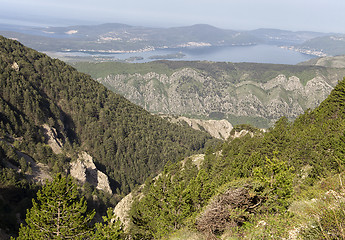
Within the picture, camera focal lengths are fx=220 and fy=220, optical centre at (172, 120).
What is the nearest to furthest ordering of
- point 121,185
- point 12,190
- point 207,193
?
point 207,193
point 12,190
point 121,185

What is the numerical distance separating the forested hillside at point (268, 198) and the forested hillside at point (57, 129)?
53406 mm

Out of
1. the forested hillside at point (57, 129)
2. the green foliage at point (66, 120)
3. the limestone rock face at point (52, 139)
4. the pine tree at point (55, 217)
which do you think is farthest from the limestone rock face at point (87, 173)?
the pine tree at point (55, 217)

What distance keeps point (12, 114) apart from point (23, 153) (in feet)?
87.9

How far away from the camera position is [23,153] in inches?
3733

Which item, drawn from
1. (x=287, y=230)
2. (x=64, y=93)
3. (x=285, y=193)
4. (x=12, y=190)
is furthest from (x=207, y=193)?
(x=64, y=93)

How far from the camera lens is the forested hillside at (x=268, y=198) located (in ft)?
38.4

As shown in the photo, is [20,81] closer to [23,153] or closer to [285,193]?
[23,153]

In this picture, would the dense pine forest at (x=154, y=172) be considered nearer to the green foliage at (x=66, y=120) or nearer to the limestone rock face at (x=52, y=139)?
the green foliage at (x=66, y=120)

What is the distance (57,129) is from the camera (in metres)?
140

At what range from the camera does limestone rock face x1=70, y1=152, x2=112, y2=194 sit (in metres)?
109

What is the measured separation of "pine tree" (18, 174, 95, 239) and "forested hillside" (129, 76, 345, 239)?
11.4 metres

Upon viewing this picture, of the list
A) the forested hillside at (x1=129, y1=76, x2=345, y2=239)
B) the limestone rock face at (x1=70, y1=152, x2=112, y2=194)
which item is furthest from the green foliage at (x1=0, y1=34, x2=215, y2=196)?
the forested hillside at (x1=129, y1=76, x2=345, y2=239)

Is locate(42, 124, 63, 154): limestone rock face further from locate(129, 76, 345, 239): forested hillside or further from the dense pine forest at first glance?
locate(129, 76, 345, 239): forested hillside

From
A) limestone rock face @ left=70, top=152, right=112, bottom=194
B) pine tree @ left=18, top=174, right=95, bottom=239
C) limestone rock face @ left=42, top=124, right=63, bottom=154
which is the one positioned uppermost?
pine tree @ left=18, top=174, right=95, bottom=239
